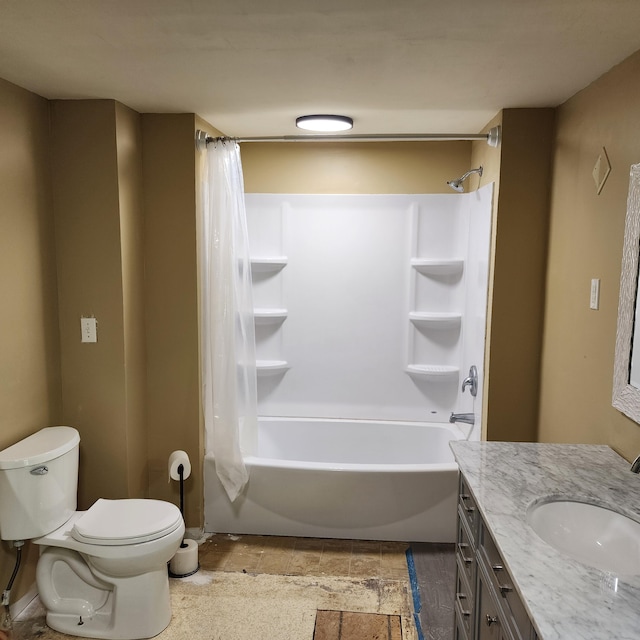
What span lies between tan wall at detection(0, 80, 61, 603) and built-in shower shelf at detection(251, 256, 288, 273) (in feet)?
4.43

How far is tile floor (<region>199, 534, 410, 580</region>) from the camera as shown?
2.78 m

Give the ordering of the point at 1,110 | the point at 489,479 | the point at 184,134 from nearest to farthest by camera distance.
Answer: the point at 489,479 < the point at 1,110 < the point at 184,134

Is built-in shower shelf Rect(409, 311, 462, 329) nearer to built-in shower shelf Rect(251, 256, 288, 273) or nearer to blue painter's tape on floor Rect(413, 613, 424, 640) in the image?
built-in shower shelf Rect(251, 256, 288, 273)

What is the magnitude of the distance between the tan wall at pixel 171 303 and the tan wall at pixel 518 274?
151cm

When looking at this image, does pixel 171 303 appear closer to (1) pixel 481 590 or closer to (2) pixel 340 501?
(2) pixel 340 501

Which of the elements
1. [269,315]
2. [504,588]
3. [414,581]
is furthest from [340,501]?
[504,588]

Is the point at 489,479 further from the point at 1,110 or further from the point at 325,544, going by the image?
the point at 1,110

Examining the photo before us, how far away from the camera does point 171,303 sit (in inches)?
118

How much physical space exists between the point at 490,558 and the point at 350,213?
2.52m

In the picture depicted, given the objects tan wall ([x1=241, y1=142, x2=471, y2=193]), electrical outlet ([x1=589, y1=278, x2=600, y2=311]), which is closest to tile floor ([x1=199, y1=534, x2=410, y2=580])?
electrical outlet ([x1=589, y1=278, x2=600, y2=311])

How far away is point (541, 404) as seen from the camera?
2703mm

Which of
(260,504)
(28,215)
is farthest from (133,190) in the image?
(260,504)

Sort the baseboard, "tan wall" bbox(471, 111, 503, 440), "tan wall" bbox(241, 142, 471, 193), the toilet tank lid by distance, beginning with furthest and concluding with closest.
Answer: "tan wall" bbox(241, 142, 471, 193) < the baseboard < "tan wall" bbox(471, 111, 503, 440) < the toilet tank lid

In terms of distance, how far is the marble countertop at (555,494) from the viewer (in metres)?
1.07
